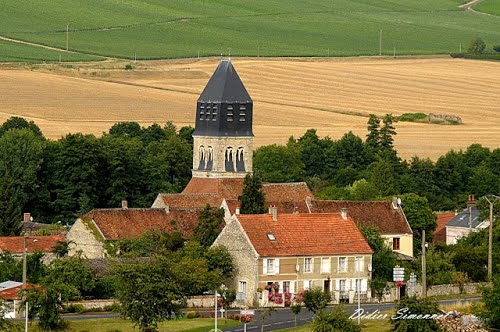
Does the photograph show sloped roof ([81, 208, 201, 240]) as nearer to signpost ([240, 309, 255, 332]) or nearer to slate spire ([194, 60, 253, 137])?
slate spire ([194, 60, 253, 137])

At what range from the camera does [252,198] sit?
10856cm

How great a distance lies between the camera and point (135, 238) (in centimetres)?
10550

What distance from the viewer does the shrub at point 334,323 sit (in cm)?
7825

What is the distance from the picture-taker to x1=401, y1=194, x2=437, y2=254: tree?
375 ft

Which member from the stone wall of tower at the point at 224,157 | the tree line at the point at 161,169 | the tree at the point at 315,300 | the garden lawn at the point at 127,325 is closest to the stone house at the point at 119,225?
the stone wall of tower at the point at 224,157

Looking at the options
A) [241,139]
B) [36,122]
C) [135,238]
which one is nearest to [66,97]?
[36,122]

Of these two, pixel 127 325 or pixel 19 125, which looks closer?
pixel 127 325

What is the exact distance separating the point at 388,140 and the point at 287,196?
43793 millimetres

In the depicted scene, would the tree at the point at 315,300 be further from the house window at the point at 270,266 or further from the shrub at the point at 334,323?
the shrub at the point at 334,323

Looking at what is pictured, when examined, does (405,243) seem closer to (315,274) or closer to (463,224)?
(463,224)

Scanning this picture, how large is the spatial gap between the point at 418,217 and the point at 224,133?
15.1m

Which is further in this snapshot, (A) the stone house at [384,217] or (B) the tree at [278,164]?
(B) the tree at [278,164]

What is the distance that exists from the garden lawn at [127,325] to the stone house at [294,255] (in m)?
9.71

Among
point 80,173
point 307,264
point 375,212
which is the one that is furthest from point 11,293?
point 80,173
